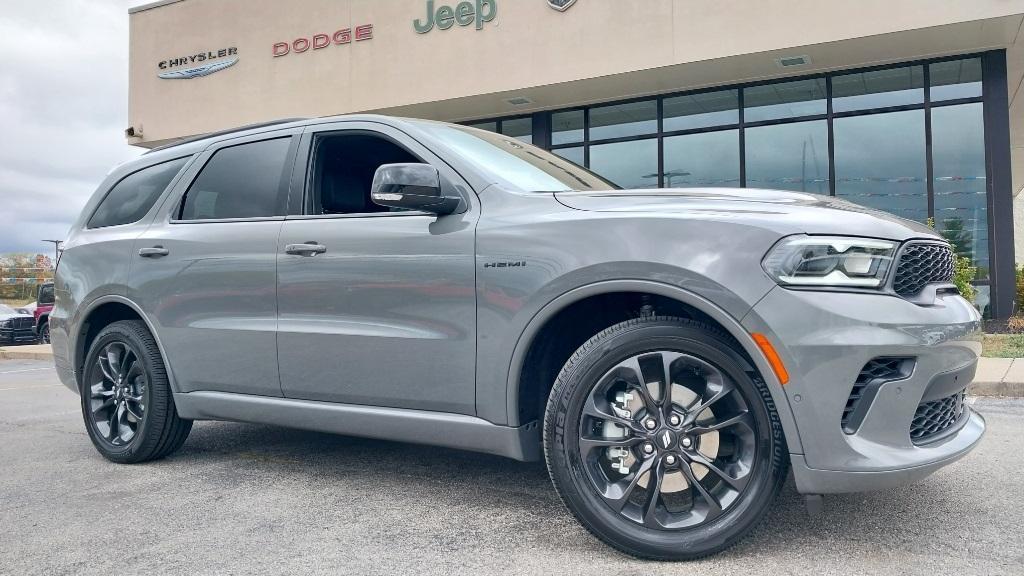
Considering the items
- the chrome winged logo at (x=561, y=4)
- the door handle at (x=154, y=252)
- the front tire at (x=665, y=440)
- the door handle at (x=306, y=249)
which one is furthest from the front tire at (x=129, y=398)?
the chrome winged logo at (x=561, y=4)

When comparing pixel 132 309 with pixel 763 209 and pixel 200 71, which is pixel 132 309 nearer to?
pixel 763 209

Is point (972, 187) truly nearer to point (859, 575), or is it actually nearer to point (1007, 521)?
point (1007, 521)

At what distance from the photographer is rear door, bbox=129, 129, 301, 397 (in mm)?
3703

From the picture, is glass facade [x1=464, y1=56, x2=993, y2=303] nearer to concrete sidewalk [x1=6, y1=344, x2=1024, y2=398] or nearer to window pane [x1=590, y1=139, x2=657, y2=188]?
window pane [x1=590, y1=139, x2=657, y2=188]

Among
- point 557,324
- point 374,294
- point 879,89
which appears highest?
point 879,89

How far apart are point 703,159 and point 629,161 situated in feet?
4.81

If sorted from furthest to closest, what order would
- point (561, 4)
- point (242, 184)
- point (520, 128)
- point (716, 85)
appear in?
point (520, 128) → point (716, 85) → point (561, 4) → point (242, 184)

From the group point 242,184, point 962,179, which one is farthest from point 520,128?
point 242,184

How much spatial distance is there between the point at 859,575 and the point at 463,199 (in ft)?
6.42

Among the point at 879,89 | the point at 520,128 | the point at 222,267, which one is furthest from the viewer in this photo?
the point at 520,128

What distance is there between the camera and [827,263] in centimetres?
243

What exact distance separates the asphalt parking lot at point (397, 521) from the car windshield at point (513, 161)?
138 cm

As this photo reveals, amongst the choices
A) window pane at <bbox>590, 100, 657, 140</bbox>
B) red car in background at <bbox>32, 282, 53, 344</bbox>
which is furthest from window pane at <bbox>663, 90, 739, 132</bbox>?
red car in background at <bbox>32, 282, 53, 344</bbox>

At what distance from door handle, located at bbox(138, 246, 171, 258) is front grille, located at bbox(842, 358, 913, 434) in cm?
341
